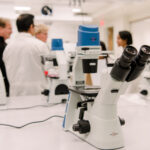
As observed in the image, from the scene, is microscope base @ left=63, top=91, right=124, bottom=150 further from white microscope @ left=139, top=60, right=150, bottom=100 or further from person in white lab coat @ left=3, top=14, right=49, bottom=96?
person in white lab coat @ left=3, top=14, right=49, bottom=96

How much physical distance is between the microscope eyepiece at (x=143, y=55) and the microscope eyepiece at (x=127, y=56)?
3 cm

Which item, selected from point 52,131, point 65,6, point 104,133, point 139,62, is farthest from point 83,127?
point 65,6

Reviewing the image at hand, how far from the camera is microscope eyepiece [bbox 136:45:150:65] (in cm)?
78

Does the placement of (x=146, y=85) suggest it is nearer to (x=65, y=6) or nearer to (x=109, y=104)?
(x=109, y=104)

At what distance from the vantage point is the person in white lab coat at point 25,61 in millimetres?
2031

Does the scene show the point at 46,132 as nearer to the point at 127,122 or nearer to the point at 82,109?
the point at 82,109

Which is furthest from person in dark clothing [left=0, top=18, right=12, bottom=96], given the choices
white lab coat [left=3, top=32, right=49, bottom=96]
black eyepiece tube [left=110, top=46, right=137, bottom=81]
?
black eyepiece tube [left=110, top=46, right=137, bottom=81]

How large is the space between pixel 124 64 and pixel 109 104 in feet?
0.63

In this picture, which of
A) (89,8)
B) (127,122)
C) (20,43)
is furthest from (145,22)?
(127,122)

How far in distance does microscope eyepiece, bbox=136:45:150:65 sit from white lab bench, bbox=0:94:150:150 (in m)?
0.35

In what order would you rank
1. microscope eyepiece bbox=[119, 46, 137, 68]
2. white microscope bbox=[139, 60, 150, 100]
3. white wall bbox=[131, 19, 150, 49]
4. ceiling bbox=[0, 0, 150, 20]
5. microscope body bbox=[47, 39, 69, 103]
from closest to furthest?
microscope eyepiece bbox=[119, 46, 137, 68] → microscope body bbox=[47, 39, 69, 103] → white microscope bbox=[139, 60, 150, 100] → ceiling bbox=[0, 0, 150, 20] → white wall bbox=[131, 19, 150, 49]

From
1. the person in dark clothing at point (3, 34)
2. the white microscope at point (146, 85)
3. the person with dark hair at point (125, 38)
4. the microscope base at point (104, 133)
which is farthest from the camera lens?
the person with dark hair at point (125, 38)

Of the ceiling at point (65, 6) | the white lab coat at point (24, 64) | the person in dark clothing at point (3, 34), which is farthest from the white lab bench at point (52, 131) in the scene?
the ceiling at point (65, 6)

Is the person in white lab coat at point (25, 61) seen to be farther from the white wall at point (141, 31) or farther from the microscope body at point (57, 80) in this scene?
the white wall at point (141, 31)
